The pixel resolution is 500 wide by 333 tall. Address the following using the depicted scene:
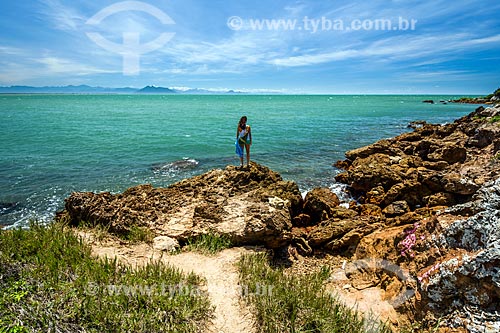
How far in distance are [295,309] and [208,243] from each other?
11.5 ft

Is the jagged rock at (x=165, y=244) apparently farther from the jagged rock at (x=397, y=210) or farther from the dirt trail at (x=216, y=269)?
the jagged rock at (x=397, y=210)

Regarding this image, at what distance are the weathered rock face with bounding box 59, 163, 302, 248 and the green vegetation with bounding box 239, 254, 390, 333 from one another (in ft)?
6.89

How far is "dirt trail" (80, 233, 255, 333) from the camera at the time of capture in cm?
500

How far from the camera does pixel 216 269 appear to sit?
666 cm

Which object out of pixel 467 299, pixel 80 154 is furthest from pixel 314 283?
pixel 80 154

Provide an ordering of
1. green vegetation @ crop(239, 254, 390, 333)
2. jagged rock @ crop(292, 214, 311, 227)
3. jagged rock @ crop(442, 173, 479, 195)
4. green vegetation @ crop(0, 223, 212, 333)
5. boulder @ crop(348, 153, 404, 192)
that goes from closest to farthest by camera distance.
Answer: green vegetation @ crop(0, 223, 212, 333) < green vegetation @ crop(239, 254, 390, 333) < jagged rock @ crop(442, 173, 479, 195) < jagged rock @ crop(292, 214, 311, 227) < boulder @ crop(348, 153, 404, 192)

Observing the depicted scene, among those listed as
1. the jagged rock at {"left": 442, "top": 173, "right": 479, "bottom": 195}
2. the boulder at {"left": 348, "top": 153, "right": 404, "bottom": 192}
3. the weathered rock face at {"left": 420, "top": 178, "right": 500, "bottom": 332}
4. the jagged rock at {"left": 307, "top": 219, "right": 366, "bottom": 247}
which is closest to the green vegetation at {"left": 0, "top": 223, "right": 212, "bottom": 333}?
the weathered rock face at {"left": 420, "top": 178, "right": 500, "bottom": 332}

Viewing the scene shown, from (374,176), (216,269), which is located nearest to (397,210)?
(374,176)

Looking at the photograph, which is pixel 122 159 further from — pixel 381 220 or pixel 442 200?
pixel 442 200

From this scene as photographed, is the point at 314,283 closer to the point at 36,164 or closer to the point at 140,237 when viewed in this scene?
the point at 140,237

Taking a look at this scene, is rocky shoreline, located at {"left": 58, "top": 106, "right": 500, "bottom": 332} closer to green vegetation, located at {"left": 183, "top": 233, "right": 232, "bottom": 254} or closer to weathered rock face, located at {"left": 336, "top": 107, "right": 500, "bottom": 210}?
weathered rock face, located at {"left": 336, "top": 107, "right": 500, "bottom": 210}

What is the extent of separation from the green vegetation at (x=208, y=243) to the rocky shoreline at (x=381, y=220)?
0.20 metres

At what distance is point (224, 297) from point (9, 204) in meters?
13.2

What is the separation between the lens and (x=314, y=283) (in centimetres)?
619
